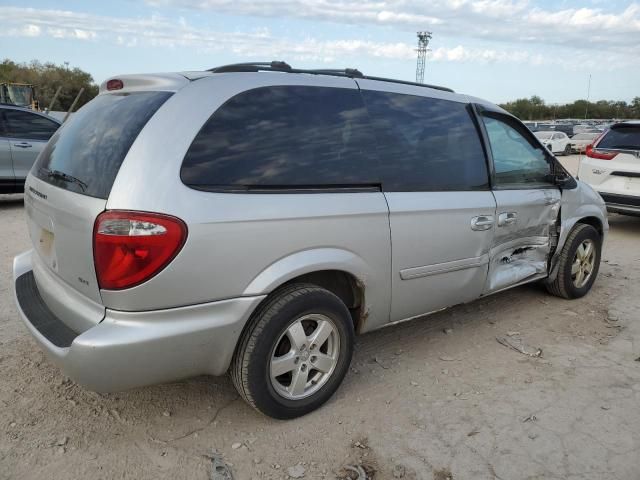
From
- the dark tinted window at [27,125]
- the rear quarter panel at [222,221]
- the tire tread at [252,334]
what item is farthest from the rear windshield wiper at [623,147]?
the dark tinted window at [27,125]

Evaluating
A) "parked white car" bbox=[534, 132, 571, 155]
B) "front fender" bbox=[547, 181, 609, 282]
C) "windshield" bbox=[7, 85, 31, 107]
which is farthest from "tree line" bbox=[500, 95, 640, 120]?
"front fender" bbox=[547, 181, 609, 282]

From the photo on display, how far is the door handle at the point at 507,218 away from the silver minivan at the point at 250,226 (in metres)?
0.05

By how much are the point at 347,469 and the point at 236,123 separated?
1.73 metres

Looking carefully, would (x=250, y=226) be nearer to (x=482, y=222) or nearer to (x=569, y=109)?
(x=482, y=222)

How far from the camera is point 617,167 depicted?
7438 mm

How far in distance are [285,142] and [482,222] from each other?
1579mm

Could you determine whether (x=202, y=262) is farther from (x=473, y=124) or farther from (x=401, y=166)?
(x=473, y=124)

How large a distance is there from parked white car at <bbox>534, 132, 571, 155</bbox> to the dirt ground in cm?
2606

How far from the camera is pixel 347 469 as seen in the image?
2480 millimetres

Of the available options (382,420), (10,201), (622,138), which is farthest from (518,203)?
(10,201)

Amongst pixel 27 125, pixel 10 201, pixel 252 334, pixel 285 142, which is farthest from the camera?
pixel 10 201

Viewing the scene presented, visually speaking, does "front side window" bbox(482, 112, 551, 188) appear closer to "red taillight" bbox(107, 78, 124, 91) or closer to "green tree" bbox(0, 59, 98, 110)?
"red taillight" bbox(107, 78, 124, 91)

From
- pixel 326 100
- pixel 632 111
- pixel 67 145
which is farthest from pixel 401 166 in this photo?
pixel 632 111

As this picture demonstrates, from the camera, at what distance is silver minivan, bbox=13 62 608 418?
2.25 meters
